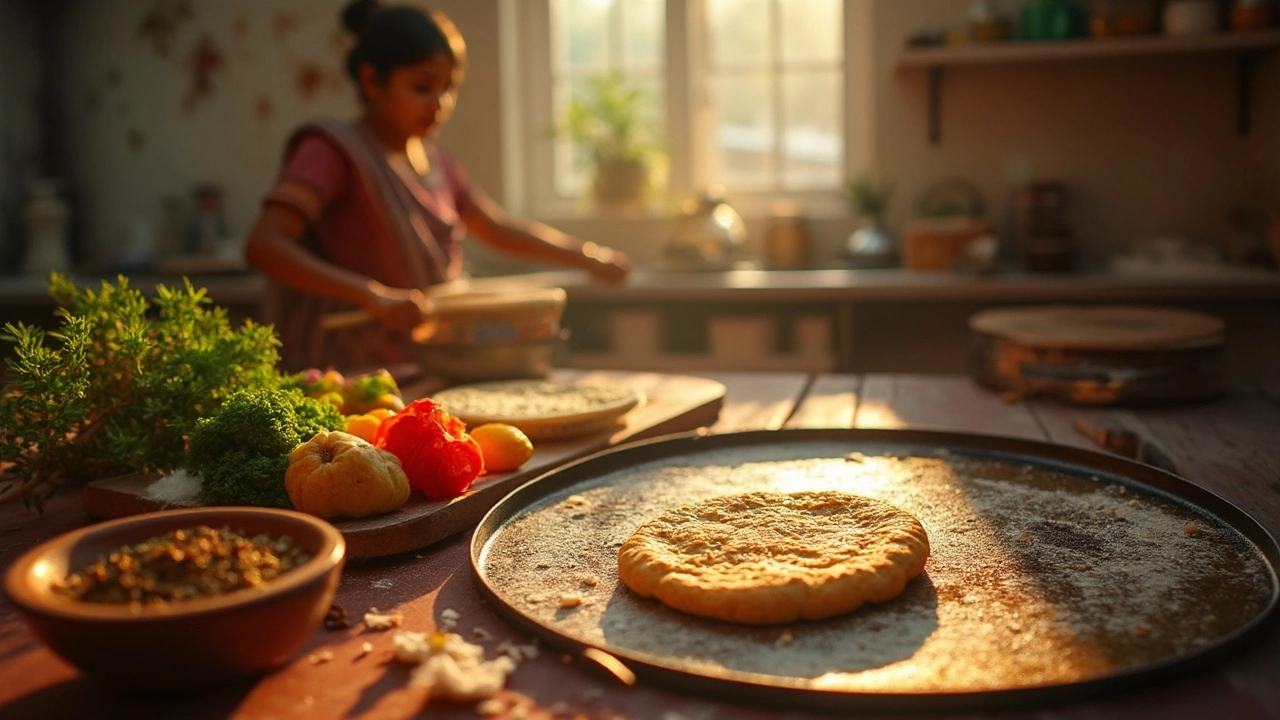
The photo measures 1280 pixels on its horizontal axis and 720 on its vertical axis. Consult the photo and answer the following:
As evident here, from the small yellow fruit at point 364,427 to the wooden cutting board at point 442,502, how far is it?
128mm

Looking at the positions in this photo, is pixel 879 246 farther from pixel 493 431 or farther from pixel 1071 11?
pixel 493 431

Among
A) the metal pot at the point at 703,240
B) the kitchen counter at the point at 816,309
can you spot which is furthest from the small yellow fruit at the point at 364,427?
the metal pot at the point at 703,240

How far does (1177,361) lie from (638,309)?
2.27m

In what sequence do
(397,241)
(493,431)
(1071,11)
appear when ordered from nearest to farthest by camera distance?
(493,431)
(397,241)
(1071,11)

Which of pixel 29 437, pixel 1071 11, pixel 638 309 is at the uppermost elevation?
pixel 1071 11

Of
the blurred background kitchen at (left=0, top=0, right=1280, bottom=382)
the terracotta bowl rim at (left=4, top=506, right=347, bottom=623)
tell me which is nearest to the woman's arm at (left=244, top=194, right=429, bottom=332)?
the terracotta bowl rim at (left=4, top=506, right=347, bottom=623)

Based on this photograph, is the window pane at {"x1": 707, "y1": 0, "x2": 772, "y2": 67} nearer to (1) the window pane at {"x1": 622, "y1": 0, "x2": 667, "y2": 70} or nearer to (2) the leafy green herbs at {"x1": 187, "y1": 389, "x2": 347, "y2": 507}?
(1) the window pane at {"x1": 622, "y1": 0, "x2": 667, "y2": 70}

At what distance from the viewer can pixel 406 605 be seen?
2.95 feet

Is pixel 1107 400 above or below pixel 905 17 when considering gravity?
below

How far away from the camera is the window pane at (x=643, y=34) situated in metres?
4.25

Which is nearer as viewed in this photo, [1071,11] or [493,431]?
[493,431]

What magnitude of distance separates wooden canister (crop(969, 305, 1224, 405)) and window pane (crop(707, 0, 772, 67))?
267 cm

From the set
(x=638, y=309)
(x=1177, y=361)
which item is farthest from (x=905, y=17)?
(x=1177, y=361)

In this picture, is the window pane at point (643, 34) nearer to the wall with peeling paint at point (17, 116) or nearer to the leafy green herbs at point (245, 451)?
the wall with peeling paint at point (17, 116)
